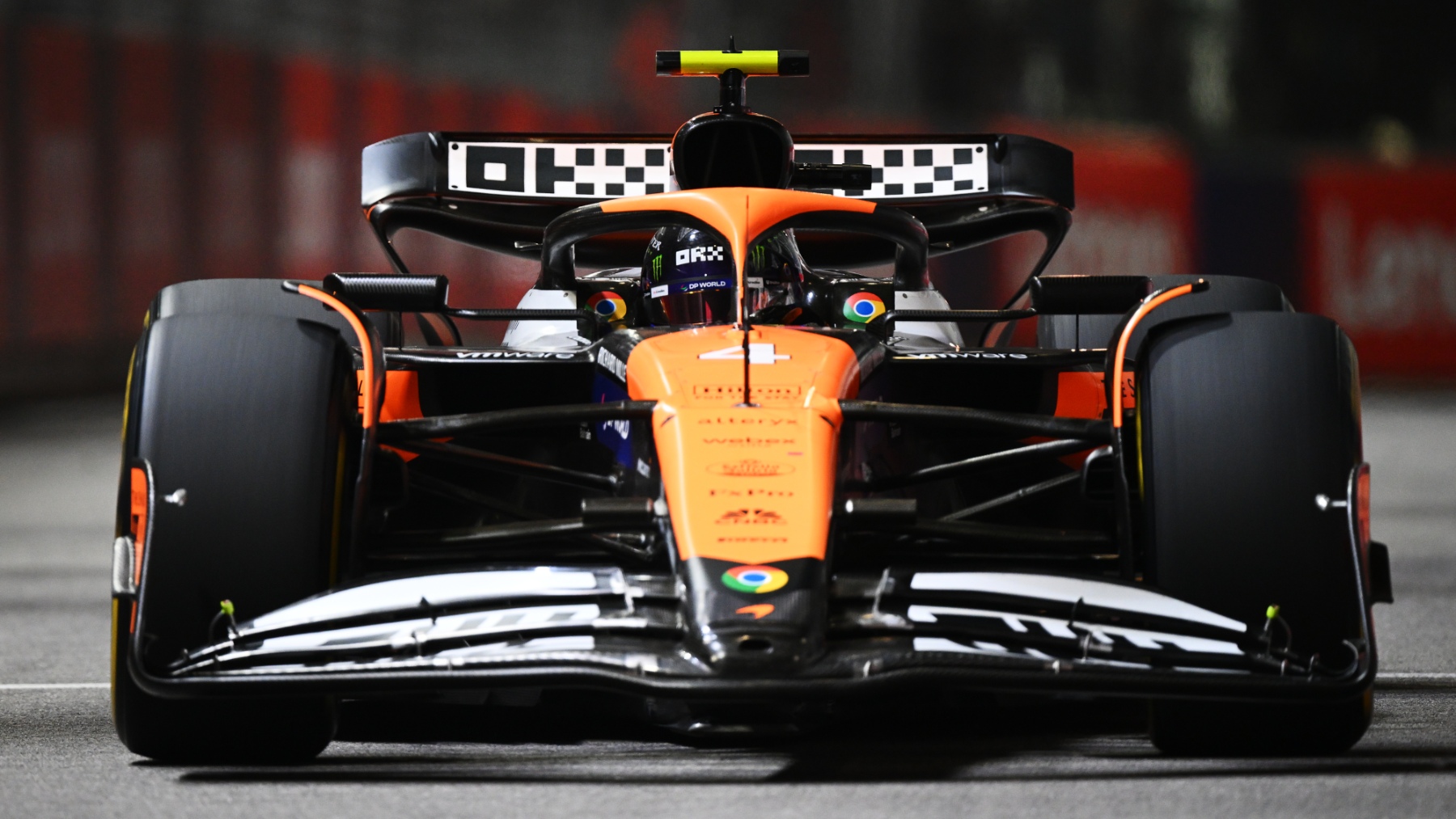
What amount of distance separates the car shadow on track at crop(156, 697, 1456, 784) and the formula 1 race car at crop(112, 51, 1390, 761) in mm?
90

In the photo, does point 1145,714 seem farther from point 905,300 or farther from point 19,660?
point 19,660

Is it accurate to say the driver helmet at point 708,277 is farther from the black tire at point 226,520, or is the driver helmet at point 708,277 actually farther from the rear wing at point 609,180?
the black tire at point 226,520

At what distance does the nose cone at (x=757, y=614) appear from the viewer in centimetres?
342

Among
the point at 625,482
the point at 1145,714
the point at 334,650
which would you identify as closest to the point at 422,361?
the point at 625,482

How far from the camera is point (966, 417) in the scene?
13.4 ft

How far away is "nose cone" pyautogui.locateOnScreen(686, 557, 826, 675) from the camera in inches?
134

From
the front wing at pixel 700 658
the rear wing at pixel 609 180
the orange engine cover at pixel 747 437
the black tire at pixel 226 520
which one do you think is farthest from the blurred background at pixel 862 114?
the front wing at pixel 700 658

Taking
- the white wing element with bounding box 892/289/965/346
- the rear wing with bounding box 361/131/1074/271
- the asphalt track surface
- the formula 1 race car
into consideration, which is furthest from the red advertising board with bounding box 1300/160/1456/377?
the formula 1 race car

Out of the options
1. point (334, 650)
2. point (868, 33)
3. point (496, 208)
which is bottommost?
point (334, 650)

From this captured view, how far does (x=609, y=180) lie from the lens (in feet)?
21.3

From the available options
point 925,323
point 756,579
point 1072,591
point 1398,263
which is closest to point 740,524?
point 756,579

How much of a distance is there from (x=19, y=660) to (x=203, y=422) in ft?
6.82

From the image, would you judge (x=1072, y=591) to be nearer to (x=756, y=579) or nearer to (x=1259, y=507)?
(x=1259, y=507)

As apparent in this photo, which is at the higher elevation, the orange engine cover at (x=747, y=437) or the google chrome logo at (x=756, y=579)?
the orange engine cover at (x=747, y=437)
